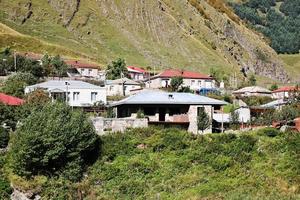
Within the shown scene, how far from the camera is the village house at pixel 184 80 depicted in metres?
90.2

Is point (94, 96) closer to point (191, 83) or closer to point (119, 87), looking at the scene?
point (119, 87)

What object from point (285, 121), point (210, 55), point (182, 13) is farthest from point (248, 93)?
point (182, 13)

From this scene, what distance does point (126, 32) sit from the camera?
4946 inches

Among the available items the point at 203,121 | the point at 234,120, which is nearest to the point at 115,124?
the point at 203,121

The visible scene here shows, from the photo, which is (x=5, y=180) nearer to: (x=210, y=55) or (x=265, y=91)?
(x=265, y=91)

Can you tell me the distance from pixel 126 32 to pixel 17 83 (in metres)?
60.3

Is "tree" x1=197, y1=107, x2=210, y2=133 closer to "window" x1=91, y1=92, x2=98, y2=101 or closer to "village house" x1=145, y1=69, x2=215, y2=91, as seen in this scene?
"window" x1=91, y1=92, x2=98, y2=101

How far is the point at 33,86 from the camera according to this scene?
2613 inches

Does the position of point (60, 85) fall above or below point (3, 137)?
above

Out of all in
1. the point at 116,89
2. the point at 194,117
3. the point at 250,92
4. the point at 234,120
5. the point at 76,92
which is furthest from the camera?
the point at 250,92

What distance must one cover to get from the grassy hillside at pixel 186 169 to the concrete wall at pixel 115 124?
98 cm

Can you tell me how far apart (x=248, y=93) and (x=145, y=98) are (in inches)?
1330

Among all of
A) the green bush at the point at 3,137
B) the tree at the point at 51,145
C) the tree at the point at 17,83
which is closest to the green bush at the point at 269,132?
the tree at the point at 51,145

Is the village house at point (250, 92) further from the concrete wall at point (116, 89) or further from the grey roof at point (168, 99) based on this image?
the grey roof at point (168, 99)
